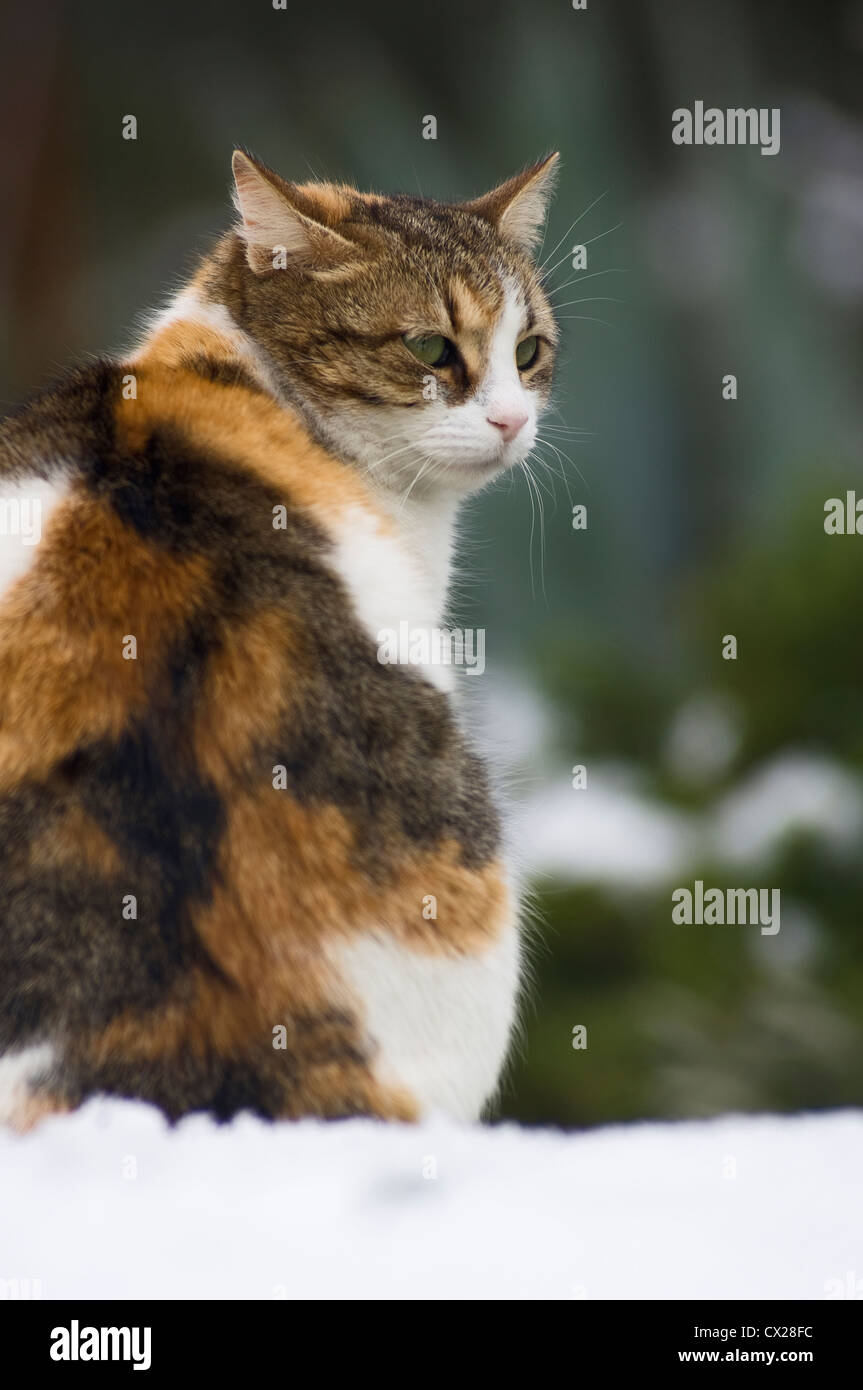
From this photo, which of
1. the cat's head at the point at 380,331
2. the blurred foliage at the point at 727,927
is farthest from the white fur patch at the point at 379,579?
the blurred foliage at the point at 727,927

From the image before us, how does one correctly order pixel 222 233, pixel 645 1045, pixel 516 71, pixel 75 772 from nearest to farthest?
pixel 75 772
pixel 222 233
pixel 645 1045
pixel 516 71

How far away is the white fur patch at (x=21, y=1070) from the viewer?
2.35 ft

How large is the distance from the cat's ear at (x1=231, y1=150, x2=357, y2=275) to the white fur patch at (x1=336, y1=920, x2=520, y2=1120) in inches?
19.3

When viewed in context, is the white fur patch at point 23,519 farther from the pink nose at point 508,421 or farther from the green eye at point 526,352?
the green eye at point 526,352

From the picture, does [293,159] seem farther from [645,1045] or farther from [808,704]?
[645,1045]

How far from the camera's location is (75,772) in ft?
2.35

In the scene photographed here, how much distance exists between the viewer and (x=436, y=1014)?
30.9 inches

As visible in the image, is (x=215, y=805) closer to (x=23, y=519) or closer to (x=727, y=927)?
(x=23, y=519)

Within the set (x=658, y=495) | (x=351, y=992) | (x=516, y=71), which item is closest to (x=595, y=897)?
A: (x=658, y=495)

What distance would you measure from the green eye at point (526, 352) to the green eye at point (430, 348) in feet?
0.42

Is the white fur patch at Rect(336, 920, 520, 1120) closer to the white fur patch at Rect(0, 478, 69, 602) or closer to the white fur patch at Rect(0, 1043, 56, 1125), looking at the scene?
the white fur patch at Rect(0, 1043, 56, 1125)

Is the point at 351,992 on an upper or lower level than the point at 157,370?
lower

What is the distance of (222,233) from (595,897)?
1.43 meters

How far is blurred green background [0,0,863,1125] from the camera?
7.14 ft
